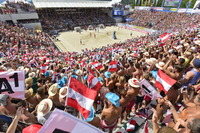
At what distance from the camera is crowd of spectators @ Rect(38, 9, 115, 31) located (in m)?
39.2

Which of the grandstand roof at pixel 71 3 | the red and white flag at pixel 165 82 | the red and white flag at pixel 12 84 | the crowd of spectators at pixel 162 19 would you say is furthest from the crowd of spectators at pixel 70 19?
the red and white flag at pixel 165 82

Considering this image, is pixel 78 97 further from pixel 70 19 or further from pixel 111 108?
pixel 70 19

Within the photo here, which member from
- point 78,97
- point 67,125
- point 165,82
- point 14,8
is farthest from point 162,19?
point 67,125

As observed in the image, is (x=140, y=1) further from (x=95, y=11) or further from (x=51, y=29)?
(x=51, y=29)

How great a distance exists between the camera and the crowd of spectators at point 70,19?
39.2 metres

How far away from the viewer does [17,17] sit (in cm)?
3139

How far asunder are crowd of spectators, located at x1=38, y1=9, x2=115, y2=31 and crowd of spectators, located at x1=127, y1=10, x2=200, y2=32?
39.9ft

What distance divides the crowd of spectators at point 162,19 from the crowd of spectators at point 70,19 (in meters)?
12.2

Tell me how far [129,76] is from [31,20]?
38.0m

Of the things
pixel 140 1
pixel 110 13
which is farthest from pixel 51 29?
pixel 140 1

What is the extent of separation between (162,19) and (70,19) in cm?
3284

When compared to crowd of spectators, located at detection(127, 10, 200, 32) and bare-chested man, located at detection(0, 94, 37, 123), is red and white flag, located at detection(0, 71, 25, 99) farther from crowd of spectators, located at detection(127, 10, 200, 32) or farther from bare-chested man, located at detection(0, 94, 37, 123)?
crowd of spectators, located at detection(127, 10, 200, 32)

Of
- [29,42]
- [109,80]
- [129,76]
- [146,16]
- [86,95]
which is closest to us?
[86,95]

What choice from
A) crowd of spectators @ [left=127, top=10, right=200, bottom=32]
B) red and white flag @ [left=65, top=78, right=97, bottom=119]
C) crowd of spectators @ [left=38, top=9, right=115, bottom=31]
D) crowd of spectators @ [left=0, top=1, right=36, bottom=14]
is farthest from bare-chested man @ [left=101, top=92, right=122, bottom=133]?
Answer: crowd of spectators @ [left=38, top=9, right=115, bottom=31]
